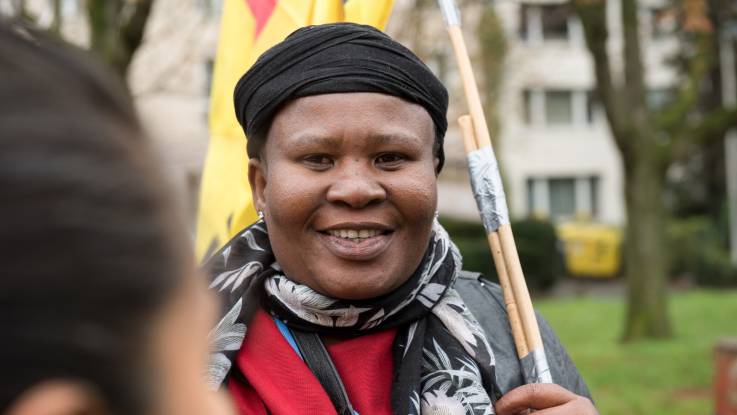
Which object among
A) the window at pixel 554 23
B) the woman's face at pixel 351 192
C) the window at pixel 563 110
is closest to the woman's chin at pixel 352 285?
the woman's face at pixel 351 192

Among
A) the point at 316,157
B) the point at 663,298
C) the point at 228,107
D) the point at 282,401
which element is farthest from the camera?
the point at 663,298

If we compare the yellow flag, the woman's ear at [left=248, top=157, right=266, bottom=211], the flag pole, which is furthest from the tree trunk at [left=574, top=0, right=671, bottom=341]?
the woman's ear at [left=248, top=157, right=266, bottom=211]

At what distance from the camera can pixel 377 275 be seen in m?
2.04

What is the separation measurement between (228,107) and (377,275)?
1242 mm

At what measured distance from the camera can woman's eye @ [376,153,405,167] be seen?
6.81 ft

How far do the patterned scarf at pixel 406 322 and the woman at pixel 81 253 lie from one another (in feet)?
4.08

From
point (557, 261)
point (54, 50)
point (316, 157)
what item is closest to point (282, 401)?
point (316, 157)

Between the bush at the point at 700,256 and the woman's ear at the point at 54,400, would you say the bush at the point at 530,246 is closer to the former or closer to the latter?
the bush at the point at 700,256

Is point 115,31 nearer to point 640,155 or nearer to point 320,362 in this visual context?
point 640,155

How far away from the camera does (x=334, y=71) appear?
6.66 ft

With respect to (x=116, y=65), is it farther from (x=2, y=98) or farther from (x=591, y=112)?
(x=591, y=112)

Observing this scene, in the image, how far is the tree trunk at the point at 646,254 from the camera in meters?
11.2

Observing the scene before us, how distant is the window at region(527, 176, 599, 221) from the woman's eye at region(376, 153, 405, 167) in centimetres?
3044

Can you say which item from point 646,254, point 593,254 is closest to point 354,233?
point 646,254
